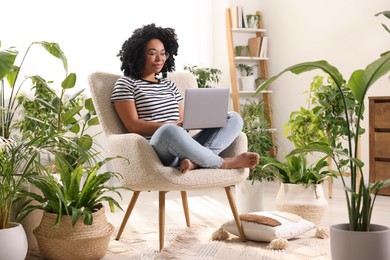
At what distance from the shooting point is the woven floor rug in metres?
2.76

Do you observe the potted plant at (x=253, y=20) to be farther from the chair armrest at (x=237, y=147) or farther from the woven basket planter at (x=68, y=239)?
the woven basket planter at (x=68, y=239)

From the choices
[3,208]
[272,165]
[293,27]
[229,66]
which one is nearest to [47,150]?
[3,208]

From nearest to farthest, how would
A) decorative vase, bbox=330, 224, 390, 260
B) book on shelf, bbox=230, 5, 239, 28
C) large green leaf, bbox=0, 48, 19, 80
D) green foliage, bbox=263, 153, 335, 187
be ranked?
decorative vase, bbox=330, 224, 390, 260, large green leaf, bbox=0, 48, 19, 80, green foliage, bbox=263, 153, 335, 187, book on shelf, bbox=230, 5, 239, 28

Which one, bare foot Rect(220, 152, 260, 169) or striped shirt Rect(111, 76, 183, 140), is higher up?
striped shirt Rect(111, 76, 183, 140)

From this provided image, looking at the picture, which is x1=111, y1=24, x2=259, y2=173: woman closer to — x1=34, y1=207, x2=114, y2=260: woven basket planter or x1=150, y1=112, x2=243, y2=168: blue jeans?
x1=150, y1=112, x2=243, y2=168: blue jeans

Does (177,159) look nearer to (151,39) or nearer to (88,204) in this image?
(88,204)

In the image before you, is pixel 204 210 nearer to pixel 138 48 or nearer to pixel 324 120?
pixel 324 120

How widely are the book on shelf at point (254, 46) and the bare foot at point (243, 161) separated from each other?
2.79m

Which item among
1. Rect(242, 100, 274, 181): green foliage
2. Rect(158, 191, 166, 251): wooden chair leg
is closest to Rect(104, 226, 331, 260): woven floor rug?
Rect(158, 191, 166, 251): wooden chair leg

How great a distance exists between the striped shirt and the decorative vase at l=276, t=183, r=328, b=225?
29.2 inches

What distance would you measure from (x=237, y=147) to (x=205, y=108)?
0.32 meters

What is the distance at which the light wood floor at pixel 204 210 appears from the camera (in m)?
3.58

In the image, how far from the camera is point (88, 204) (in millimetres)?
2734

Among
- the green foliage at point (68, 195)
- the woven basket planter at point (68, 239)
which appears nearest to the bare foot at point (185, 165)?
the green foliage at point (68, 195)
